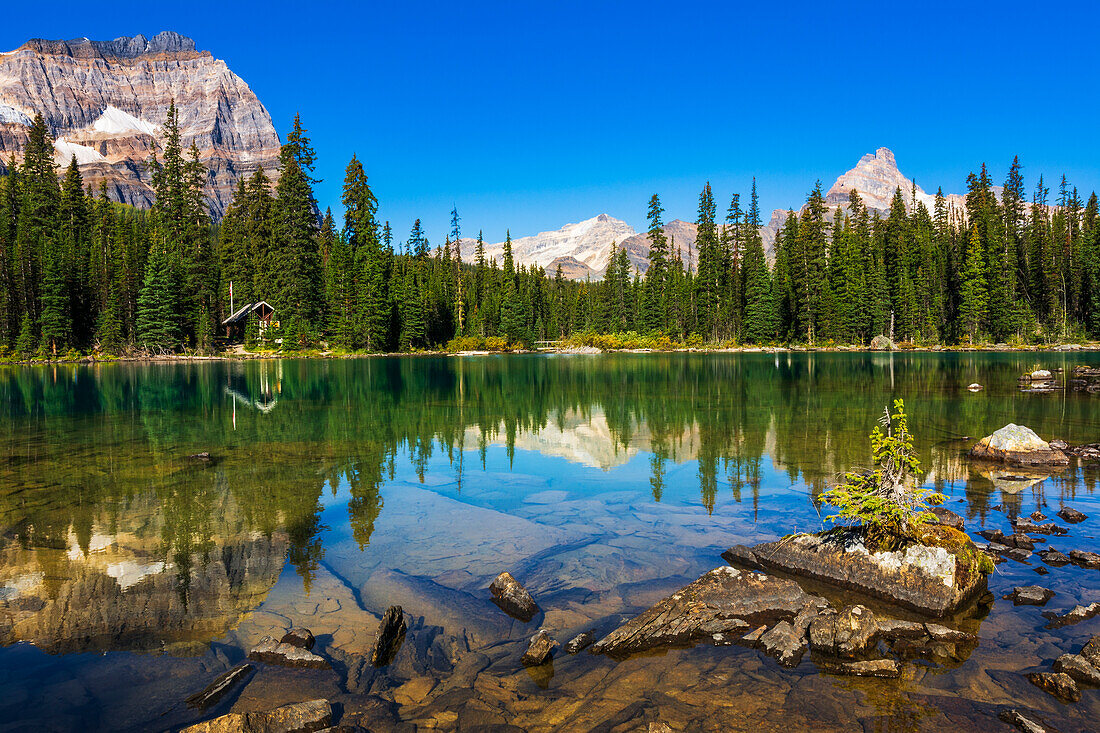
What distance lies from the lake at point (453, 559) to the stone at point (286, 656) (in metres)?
0.14

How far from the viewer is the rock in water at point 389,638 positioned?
5.98m

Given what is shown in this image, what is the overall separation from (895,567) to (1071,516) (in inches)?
216

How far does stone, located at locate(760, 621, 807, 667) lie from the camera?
19.1 feet

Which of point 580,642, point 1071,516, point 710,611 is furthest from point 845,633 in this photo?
point 1071,516

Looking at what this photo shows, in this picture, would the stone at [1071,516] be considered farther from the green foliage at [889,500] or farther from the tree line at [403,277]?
the tree line at [403,277]

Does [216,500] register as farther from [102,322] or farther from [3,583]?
[102,322]

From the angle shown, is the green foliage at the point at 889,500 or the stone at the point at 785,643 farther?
the green foliage at the point at 889,500

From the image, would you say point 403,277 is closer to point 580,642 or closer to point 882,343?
point 882,343

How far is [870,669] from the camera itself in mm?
5559

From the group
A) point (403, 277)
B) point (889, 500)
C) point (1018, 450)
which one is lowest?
point (1018, 450)

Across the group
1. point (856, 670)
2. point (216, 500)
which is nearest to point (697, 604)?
point (856, 670)

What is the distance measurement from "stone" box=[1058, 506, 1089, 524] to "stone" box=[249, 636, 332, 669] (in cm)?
1186

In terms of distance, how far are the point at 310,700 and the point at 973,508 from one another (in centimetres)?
1134


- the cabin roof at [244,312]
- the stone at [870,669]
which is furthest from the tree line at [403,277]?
the stone at [870,669]
